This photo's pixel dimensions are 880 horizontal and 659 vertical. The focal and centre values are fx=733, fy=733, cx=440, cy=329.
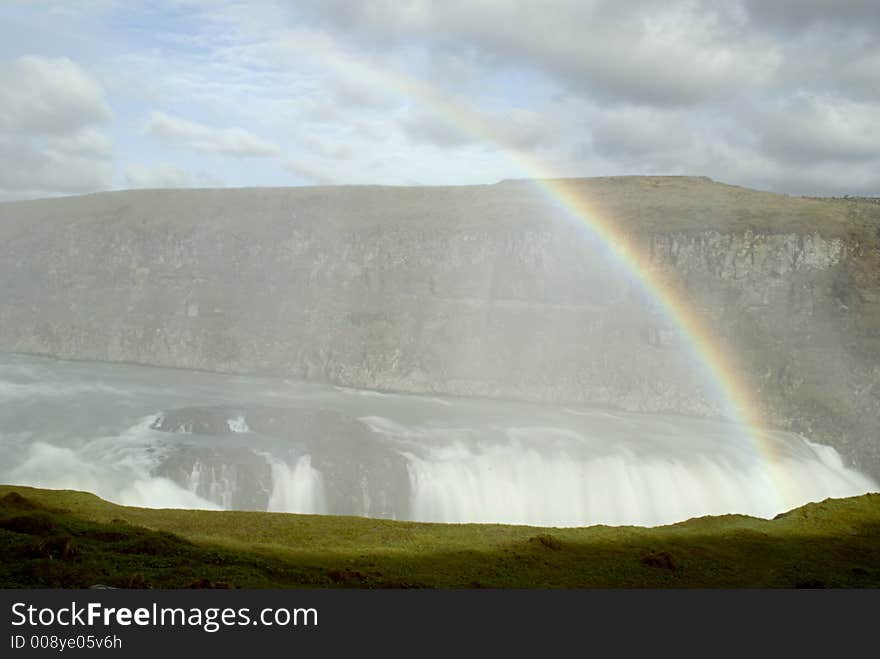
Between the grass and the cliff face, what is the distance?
40.4 meters

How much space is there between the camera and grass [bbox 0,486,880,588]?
1917 centimetres

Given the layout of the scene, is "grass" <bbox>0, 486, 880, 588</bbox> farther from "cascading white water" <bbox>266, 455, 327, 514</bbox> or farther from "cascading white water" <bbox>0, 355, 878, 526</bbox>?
"cascading white water" <bbox>266, 455, 327, 514</bbox>

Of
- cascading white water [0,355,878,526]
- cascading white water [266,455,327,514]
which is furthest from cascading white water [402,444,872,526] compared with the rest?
cascading white water [266,455,327,514]

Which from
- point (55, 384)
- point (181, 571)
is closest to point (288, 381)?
point (55, 384)

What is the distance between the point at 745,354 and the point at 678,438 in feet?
60.6

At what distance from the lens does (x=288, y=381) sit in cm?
7981

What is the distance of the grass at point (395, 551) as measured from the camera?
62.9ft

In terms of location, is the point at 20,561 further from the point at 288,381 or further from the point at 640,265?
the point at 640,265

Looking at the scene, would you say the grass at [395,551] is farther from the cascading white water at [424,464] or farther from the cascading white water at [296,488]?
the cascading white water at [296,488]

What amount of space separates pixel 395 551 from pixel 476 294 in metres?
62.0

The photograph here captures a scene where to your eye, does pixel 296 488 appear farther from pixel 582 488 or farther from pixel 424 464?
pixel 582 488

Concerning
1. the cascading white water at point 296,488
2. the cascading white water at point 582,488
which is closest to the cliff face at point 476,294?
the cascading white water at point 582,488

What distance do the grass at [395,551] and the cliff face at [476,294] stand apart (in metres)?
40.4

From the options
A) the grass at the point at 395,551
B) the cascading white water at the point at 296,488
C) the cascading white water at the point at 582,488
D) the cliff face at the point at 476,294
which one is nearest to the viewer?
the grass at the point at 395,551
